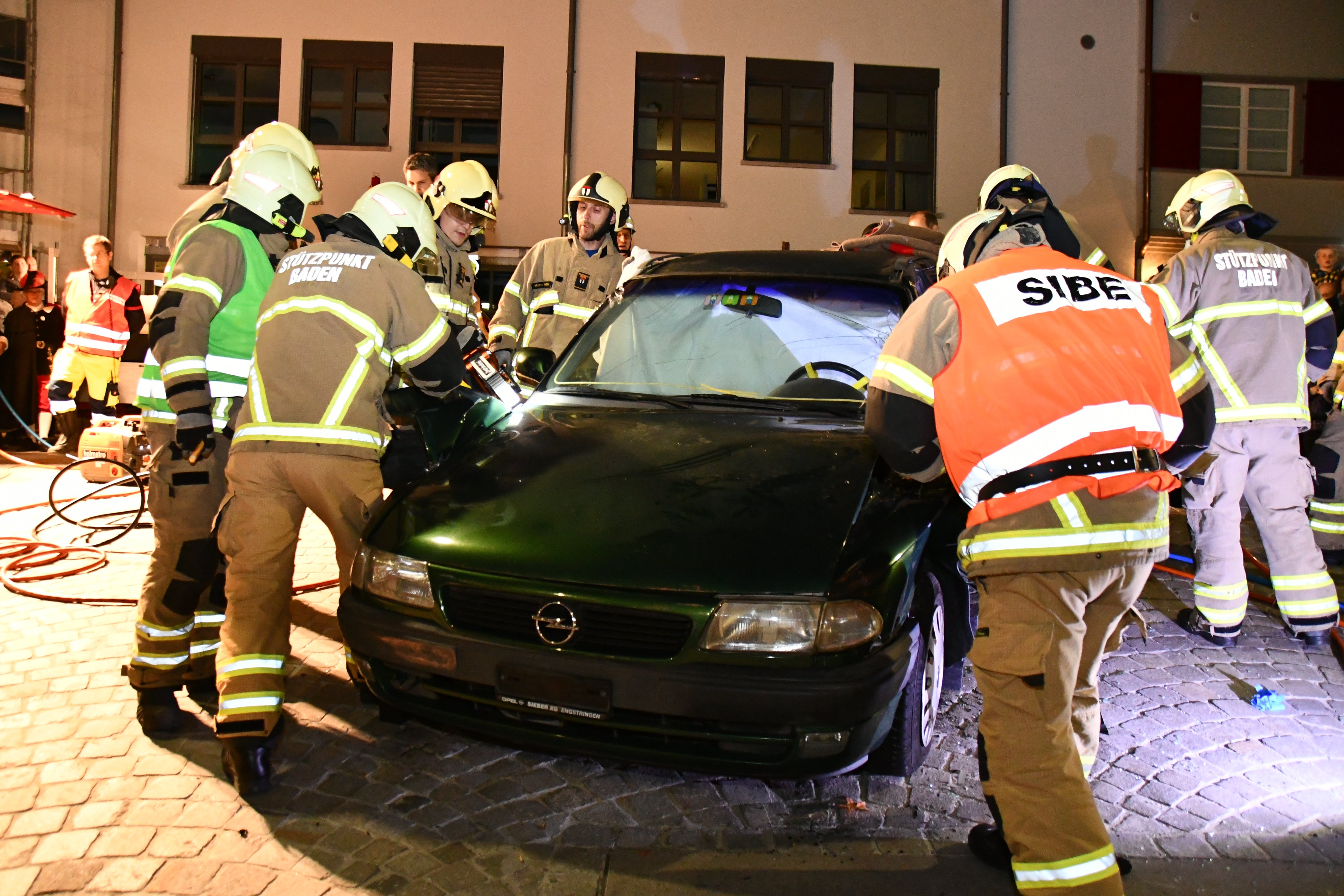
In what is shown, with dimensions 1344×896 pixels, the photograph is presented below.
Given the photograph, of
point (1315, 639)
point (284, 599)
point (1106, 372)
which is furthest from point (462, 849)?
point (1315, 639)

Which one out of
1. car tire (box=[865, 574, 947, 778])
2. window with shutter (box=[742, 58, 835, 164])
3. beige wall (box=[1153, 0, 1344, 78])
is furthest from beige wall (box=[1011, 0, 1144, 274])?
car tire (box=[865, 574, 947, 778])

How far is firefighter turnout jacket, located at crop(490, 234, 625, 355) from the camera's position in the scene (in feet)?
18.9

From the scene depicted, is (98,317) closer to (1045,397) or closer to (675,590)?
(675,590)

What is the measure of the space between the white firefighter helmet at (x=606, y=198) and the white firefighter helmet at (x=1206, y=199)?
9.78 ft

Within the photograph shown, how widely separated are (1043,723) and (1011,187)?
2873 millimetres

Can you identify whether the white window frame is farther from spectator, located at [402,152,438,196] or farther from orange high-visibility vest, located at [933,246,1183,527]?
orange high-visibility vest, located at [933,246,1183,527]

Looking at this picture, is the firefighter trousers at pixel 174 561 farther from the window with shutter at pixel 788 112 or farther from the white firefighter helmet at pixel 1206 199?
the window with shutter at pixel 788 112

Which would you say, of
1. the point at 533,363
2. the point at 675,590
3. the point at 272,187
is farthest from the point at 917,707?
the point at 272,187

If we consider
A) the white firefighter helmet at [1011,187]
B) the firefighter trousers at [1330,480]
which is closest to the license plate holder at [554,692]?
the white firefighter helmet at [1011,187]

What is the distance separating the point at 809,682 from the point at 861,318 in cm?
184

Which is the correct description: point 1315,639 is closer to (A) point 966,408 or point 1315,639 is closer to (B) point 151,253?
(A) point 966,408

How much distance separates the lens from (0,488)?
7.99 metres

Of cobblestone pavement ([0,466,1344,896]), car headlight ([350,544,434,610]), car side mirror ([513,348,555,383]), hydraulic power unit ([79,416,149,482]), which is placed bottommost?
cobblestone pavement ([0,466,1344,896])

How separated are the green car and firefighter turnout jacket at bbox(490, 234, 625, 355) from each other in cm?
224
